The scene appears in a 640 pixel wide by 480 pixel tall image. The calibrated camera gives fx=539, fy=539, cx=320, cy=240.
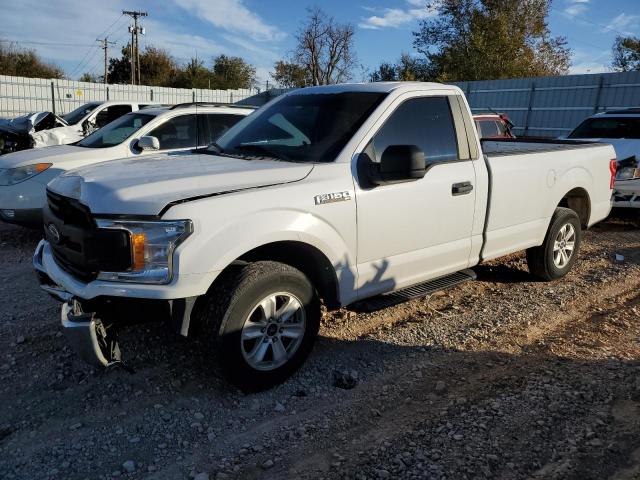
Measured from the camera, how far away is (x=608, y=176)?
20.1 feet

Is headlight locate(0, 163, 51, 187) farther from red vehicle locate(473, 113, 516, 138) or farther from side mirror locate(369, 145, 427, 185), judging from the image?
red vehicle locate(473, 113, 516, 138)

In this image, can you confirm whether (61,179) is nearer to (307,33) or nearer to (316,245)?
(316,245)

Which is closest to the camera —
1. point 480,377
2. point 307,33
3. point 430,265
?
point 480,377

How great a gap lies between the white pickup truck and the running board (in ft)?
0.06

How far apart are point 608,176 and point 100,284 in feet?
18.3

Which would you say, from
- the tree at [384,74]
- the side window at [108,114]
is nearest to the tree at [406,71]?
the tree at [384,74]

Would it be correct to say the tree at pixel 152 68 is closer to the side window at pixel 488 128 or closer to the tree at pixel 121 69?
the tree at pixel 121 69

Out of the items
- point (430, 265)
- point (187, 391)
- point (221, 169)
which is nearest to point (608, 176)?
point (430, 265)

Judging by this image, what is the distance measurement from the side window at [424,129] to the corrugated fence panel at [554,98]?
15.4 m

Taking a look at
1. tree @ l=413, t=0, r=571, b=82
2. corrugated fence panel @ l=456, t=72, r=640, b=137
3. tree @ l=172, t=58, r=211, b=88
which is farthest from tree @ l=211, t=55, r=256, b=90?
corrugated fence panel @ l=456, t=72, r=640, b=137

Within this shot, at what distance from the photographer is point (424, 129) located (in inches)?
170

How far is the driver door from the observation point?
3818mm

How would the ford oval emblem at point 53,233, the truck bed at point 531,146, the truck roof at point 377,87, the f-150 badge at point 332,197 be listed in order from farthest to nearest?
the truck bed at point 531,146 → the truck roof at point 377,87 → the f-150 badge at point 332,197 → the ford oval emblem at point 53,233

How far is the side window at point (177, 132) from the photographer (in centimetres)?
749
